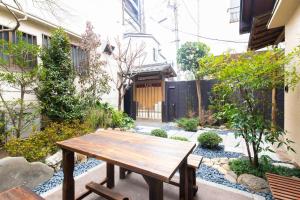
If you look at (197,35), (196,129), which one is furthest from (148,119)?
(197,35)

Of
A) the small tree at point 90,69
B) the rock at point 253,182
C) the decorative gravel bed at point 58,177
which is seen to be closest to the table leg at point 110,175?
the decorative gravel bed at point 58,177

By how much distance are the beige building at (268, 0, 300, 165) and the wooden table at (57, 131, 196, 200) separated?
2.74 meters

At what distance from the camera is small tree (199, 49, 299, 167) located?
9.78 ft

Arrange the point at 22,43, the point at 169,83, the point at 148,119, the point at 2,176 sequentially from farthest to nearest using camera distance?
the point at 148,119
the point at 169,83
the point at 22,43
the point at 2,176

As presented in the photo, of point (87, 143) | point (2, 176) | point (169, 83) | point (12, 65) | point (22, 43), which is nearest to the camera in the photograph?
point (87, 143)

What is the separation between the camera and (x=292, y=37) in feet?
12.2

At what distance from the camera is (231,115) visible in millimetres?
3350

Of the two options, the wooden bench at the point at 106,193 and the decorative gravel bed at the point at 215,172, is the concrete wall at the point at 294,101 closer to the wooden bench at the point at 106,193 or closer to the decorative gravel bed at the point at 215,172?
the decorative gravel bed at the point at 215,172

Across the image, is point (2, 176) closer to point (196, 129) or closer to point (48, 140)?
point (48, 140)

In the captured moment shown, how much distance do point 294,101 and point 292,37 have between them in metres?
1.45

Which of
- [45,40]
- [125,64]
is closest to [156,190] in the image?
[45,40]

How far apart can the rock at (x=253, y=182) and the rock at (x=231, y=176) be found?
0.29 ft

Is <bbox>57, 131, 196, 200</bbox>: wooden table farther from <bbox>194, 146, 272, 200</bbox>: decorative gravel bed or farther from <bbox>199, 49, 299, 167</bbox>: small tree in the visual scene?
<bbox>199, 49, 299, 167</bbox>: small tree

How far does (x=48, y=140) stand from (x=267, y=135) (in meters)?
4.83
